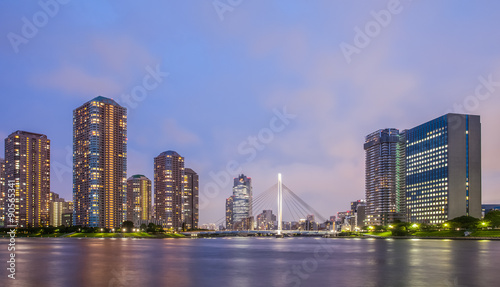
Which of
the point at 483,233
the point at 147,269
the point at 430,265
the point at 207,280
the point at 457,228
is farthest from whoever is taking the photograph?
the point at 457,228

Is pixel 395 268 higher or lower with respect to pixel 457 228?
higher

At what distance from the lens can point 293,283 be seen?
3853 centimetres

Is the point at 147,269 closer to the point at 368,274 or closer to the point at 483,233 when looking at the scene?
the point at 368,274

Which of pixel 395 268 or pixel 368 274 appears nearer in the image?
pixel 368 274

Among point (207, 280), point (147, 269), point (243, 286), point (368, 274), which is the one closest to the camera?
point (243, 286)

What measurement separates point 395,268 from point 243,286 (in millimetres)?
22335

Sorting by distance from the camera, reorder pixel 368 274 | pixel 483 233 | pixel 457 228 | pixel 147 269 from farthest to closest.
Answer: pixel 457 228
pixel 483 233
pixel 147 269
pixel 368 274

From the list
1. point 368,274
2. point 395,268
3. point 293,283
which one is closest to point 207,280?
point 293,283

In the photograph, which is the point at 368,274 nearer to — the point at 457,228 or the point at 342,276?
the point at 342,276

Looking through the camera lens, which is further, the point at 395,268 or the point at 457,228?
the point at 457,228

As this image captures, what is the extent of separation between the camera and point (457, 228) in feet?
639

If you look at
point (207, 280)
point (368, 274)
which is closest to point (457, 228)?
point (368, 274)

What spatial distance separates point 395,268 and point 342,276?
1065cm

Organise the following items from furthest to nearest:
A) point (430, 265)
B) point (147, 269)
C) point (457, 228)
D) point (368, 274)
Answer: point (457, 228) < point (430, 265) < point (147, 269) < point (368, 274)
